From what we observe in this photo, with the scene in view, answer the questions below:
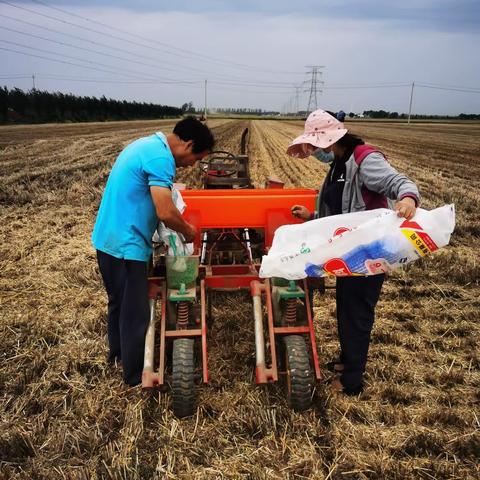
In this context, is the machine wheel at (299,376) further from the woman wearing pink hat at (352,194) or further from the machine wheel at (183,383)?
the machine wheel at (183,383)

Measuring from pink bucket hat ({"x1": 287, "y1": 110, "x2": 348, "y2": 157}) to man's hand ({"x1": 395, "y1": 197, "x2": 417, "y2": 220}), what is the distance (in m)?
0.56

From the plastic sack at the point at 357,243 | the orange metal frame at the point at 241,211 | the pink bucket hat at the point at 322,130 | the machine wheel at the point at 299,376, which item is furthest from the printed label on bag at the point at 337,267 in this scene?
the orange metal frame at the point at 241,211

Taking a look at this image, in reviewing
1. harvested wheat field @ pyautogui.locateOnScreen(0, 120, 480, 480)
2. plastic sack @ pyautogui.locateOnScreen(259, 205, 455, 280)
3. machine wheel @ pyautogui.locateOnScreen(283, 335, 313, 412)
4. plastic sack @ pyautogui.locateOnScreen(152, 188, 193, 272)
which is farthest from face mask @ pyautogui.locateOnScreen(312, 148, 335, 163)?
harvested wheat field @ pyautogui.locateOnScreen(0, 120, 480, 480)

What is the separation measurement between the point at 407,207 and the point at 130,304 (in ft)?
5.99

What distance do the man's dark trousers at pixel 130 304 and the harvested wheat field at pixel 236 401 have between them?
20cm

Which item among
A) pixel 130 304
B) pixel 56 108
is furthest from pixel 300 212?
pixel 56 108

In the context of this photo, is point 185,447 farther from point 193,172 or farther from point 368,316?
point 193,172

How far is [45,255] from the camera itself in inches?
249

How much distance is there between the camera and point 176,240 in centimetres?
338

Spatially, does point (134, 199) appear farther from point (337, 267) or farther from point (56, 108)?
point (56, 108)

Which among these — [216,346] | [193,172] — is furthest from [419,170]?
[216,346]

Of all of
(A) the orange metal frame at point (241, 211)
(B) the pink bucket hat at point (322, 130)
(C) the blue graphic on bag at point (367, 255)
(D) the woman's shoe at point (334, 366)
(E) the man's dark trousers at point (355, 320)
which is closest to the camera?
(C) the blue graphic on bag at point (367, 255)

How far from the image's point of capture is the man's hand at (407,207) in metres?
2.70

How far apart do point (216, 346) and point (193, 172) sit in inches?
382
